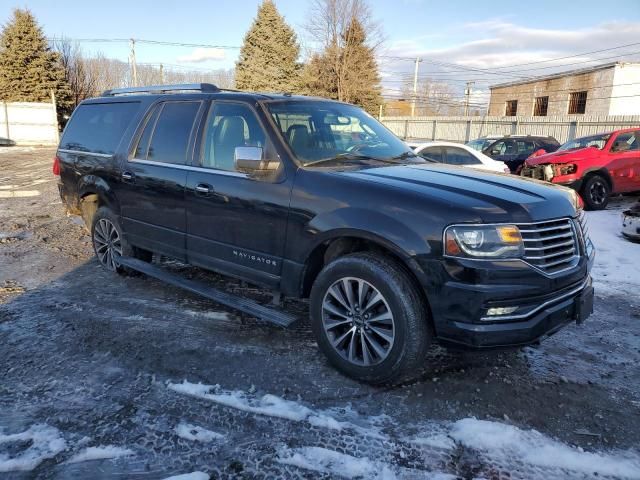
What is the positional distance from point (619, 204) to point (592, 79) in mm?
24447

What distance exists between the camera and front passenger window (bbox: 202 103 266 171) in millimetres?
3934

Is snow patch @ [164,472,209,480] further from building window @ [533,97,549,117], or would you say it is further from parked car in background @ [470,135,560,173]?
building window @ [533,97,549,117]

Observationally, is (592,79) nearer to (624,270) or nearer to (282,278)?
(624,270)

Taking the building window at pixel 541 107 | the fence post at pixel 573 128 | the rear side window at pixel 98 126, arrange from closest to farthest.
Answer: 1. the rear side window at pixel 98 126
2. the fence post at pixel 573 128
3. the building window at pixel 541 107

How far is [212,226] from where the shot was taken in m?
4.11

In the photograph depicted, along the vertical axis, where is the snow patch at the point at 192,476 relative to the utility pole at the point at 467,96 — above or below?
below

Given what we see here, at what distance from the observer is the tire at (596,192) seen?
420 inches

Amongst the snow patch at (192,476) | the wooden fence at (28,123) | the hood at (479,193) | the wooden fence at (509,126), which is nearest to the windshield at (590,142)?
the wooden fence at (509,126)

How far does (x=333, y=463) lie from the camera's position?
8.38 ft

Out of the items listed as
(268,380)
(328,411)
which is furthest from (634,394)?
(268,380)

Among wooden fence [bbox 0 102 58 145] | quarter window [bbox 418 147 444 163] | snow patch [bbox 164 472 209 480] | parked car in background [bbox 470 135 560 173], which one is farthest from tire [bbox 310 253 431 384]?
wooden fence [bbox 0 102 58 145]

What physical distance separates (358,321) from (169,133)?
260cm

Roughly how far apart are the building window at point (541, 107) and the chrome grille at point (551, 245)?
3621 cm

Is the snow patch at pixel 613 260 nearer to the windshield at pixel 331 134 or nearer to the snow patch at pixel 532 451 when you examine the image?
the windshield at pixel 331 134
